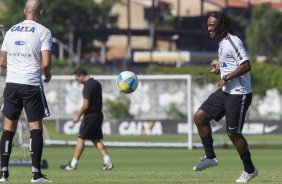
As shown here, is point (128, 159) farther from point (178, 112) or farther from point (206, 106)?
point (178, 112)

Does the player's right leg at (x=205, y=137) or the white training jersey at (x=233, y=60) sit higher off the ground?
the white training jersey at (x=233, y=60)

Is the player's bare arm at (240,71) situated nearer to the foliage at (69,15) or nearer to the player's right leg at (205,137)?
the player's right leg at (205,137)

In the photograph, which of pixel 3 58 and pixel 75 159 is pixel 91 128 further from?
pixel 3 58

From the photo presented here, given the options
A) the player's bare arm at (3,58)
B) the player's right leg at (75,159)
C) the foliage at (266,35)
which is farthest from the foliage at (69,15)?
the player's bare arm at (3,58)

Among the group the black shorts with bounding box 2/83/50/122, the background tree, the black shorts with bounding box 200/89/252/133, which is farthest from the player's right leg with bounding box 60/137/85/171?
the background tree

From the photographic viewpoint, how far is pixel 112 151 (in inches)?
1153

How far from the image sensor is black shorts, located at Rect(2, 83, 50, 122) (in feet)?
43.8

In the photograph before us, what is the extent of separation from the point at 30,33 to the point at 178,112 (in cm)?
2668

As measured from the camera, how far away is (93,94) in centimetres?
2138

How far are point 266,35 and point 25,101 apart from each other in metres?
72.1

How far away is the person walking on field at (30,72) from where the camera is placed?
1329 centimetres

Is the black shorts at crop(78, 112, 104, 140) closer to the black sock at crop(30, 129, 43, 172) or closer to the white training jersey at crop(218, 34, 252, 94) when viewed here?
the white training jersey at crop(218, 34, 252, 94)

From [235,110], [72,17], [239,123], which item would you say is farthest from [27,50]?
[72,17]

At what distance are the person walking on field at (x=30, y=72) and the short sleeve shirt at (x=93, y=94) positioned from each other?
7.76m
